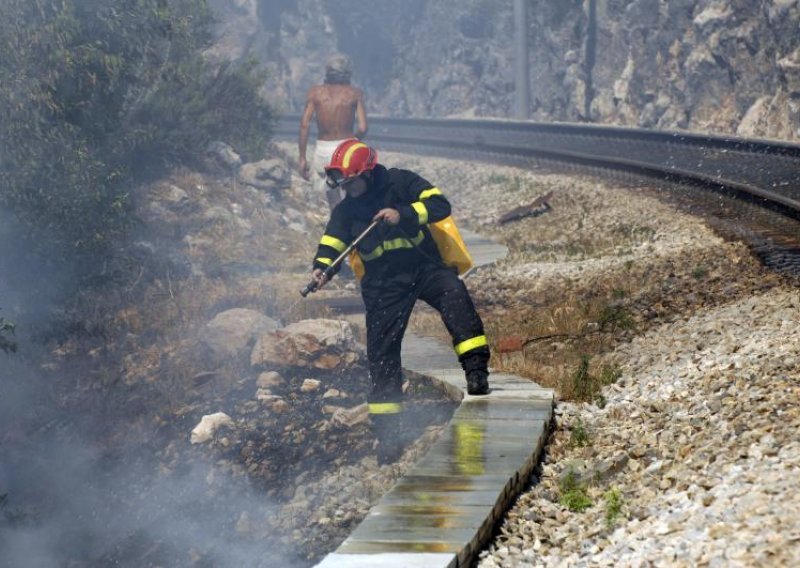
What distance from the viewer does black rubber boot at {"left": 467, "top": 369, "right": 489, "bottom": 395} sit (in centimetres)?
737

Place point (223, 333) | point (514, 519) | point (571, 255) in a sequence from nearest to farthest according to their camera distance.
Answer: point (514, 519)
point (223, 333)
point (571, 255)

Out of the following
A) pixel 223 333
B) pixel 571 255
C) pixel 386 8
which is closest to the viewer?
pixel 223 333

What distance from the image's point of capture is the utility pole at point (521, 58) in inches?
1123

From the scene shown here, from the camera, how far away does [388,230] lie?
7.47m

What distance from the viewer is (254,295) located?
12188 millimetres

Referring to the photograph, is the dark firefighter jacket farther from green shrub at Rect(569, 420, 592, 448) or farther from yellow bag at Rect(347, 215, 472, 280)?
green shrub at Rect(569, 420, 592, 448)

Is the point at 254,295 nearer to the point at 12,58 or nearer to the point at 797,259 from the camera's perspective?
the point at 12,58

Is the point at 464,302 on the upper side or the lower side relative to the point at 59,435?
upper

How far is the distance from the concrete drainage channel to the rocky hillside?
15973 mm

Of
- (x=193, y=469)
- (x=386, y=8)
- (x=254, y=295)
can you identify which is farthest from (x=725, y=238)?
(x=386, y=8)

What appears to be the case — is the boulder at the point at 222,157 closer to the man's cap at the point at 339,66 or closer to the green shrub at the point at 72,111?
Result: the green shrub at the point at 72,111

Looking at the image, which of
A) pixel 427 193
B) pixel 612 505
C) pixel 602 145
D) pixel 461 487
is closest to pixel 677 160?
pixel 602 145

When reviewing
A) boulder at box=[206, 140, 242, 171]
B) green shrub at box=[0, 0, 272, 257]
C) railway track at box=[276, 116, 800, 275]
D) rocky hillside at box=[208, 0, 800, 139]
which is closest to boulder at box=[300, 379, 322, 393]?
green shrub at box=[0, 0, 272, 257]

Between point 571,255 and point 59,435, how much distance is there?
20.8ft
